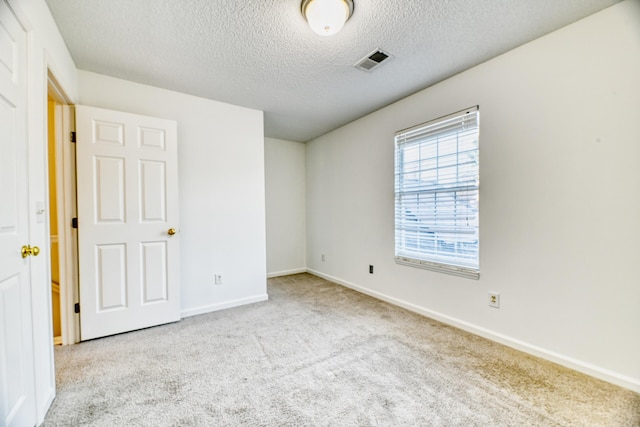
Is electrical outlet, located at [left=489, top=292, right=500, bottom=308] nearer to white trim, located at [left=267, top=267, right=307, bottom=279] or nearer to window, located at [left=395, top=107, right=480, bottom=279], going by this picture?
window, located at [left=395, top=107, right=480, bottom=279]

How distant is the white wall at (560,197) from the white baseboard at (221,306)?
1.97 metres

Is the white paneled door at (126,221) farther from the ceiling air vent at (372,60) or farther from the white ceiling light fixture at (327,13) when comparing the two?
the ceiling air vent at (372,60)

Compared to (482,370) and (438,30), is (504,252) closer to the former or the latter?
(482,370)

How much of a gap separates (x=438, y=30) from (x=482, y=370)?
95.7 inches

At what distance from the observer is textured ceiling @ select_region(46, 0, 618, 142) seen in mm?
1680

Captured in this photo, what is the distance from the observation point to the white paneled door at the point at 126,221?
230 centimetres

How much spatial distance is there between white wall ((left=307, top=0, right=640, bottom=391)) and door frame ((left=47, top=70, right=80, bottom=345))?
3.33m

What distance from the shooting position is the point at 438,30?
188 cm

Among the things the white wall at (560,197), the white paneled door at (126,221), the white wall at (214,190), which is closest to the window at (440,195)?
the white wall at (560,197)

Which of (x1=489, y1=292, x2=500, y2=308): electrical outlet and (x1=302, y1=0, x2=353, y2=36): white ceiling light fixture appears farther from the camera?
(x1=489, y1=292, x2=500, y2=308): electrical outlet

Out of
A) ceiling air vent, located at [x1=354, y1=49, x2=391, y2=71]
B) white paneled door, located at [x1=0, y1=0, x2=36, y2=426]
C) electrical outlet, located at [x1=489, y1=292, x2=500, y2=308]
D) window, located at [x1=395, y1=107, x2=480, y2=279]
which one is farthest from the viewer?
window, located at [x1=395, y1=107, x2=480, y2=279]

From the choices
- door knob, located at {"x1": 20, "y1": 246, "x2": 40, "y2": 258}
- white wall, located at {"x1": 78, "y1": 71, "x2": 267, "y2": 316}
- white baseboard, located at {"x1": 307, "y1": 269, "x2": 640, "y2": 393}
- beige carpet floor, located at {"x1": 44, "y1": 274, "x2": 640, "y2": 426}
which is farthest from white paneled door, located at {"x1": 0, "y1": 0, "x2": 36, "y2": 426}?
white baseboard, located at {"x1": 307, "y1": 269, "x2": 640, "y2": 393}

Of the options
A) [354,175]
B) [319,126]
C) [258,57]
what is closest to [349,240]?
[354,175]

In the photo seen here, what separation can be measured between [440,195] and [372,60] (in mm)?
1433
